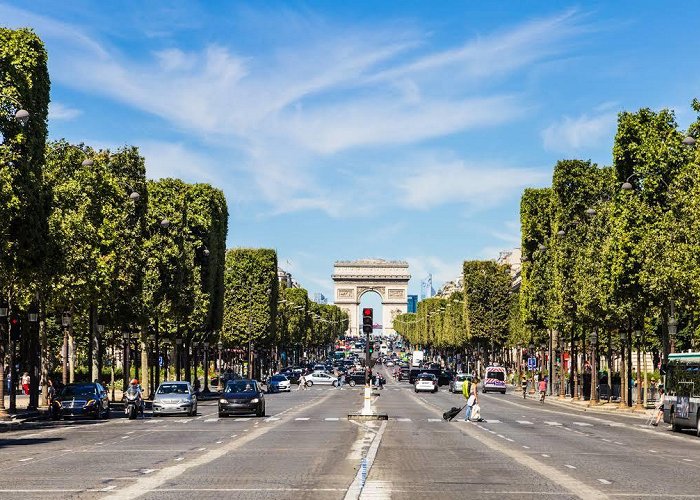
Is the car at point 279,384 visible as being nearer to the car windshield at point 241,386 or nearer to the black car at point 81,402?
the car windshield at point 241,386

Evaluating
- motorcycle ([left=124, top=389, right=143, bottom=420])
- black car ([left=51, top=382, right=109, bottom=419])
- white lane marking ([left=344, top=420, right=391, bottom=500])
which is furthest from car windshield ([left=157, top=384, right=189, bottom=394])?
white lane marking ([left=344, top=420, right=391, bottom=500])

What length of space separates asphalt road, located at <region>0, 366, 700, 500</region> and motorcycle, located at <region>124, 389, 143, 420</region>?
6.06 meters

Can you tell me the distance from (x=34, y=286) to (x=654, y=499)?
141 ft

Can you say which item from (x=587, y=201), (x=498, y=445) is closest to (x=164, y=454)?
(x=498, y=445)

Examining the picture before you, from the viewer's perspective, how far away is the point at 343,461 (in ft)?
87.5

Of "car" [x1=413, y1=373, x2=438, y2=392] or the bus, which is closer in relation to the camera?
the bus

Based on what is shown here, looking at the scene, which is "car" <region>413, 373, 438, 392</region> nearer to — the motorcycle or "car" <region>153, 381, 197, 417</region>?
"car" <region>153, 381, 197, 417</region>

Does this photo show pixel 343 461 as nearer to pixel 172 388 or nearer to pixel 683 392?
pixel 683 392

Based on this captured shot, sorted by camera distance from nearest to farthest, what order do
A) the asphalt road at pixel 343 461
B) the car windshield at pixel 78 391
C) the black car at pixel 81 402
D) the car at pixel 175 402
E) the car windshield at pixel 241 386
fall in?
1. the asphalt road at pixel 343 461
2. the black car at pixel 81 402
3. the car windshield at pixel 78 391
4. the car at pixel 175 402
5. the car windshield at pixel 241 386

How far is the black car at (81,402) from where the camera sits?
5316 centimetres

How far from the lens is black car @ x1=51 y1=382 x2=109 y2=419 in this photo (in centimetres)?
5316

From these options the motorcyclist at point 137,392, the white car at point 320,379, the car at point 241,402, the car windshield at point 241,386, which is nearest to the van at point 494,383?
the white car at point 320,379

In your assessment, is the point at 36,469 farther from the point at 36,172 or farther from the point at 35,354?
the point at 35,354

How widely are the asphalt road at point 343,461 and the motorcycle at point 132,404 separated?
6.06 meters
